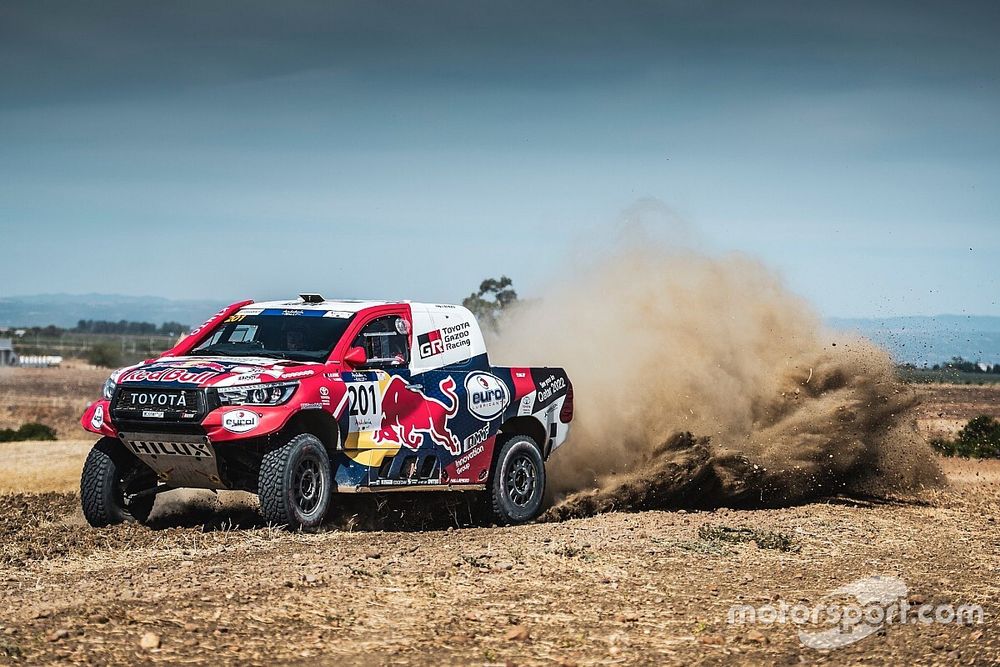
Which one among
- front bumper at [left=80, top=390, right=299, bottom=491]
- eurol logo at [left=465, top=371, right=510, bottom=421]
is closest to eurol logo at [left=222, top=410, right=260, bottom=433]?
front bumper at [left=80, top=390, right=299, bottom=491]

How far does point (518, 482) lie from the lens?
44.0ft

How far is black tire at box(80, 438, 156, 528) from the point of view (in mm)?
11336

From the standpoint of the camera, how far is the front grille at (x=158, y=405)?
10.6m

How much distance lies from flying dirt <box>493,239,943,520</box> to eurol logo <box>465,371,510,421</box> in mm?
1563

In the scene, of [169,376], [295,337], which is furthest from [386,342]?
[169,376]

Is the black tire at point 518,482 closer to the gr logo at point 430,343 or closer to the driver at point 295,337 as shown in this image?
the gr logo at point 430,343

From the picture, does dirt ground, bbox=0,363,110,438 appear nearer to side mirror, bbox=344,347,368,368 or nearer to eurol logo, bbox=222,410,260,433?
side mirror, bbox=344,347,368,368

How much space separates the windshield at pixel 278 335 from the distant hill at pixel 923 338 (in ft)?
25.6

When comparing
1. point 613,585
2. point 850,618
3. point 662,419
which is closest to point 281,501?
point 613,585

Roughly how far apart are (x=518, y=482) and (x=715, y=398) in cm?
379

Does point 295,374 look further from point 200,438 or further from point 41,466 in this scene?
point 41,466

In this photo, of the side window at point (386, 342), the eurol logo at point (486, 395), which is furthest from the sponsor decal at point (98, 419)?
the eurol logo at point (486, 395)

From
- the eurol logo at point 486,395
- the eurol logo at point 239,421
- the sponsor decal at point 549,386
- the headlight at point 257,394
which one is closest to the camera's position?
the eurol logo at point 239,421

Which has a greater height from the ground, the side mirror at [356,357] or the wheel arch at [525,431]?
the side mirror at [356,357]
